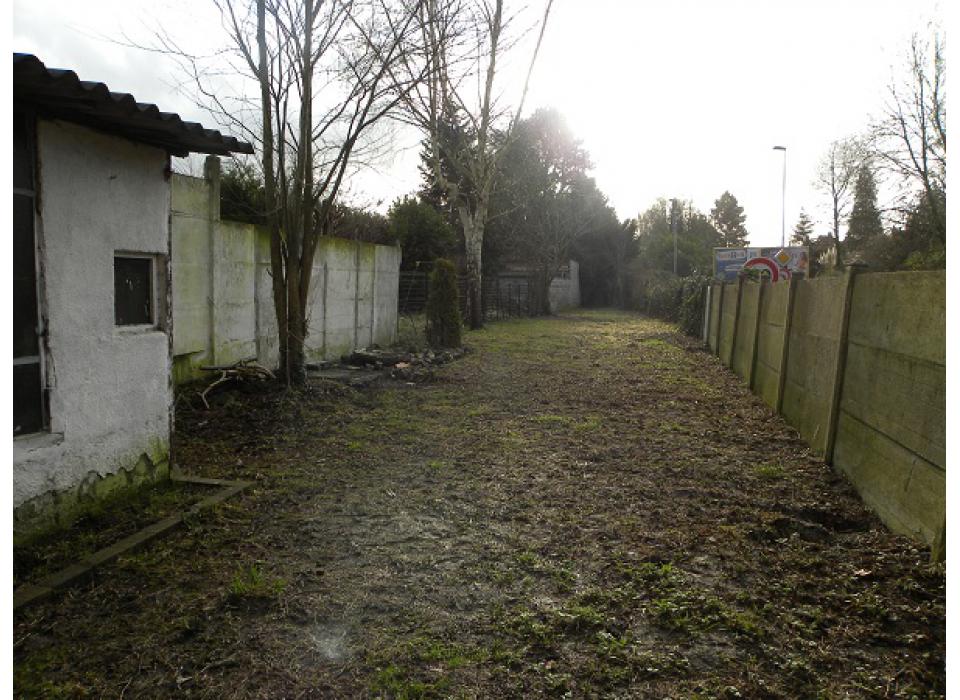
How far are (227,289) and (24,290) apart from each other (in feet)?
17.1

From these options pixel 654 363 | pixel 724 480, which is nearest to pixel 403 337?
pixel 654 363

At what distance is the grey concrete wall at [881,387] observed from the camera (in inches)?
138

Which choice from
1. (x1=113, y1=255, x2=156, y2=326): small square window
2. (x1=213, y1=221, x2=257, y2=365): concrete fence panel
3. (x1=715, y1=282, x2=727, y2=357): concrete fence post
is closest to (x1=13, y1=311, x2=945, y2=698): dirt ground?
(x1=113, y1=255, x2=156, y2=326): small square window

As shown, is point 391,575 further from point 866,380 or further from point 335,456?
point 866,380

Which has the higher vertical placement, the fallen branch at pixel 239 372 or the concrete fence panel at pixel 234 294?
the concrete fence panel at pixel 234 294

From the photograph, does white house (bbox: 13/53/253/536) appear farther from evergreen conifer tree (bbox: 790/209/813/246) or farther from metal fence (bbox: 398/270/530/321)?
evergreen conifer tree (bbox: 790/209/813/246)

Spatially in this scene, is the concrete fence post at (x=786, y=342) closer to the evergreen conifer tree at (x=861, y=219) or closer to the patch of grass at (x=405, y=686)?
the patch of grass at (x=405, y=686)

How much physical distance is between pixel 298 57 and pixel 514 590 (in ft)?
21.8

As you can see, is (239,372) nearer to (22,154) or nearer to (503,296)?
(22,154)

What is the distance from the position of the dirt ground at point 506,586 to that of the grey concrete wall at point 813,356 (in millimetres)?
350

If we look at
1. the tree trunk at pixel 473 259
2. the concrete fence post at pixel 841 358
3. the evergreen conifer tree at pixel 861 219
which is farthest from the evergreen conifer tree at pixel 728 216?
the concrete fence post at pixel 841 358

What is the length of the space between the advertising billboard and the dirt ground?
27.7ft

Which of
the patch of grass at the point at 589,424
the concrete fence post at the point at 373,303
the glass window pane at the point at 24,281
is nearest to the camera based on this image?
the glass window pane at the point at 24,281

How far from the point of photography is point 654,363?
1304 centimetres
